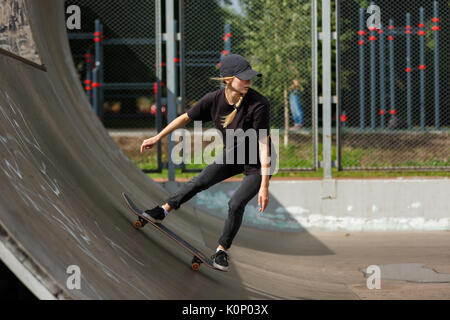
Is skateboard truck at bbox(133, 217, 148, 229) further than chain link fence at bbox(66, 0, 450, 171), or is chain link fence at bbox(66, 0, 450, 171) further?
chain link fence at bbox(66, 0, 450, 171)

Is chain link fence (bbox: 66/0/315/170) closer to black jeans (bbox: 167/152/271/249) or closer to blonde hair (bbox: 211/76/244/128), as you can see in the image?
black jeans (bbox: 167/152/271/249)

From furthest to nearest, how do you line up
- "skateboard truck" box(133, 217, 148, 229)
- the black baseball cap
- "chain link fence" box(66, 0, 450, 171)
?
"chain link fence" box(66, 0, 450, 171) → "skateboard truck" box(133, 217, 148, 229) → the black baseball cap

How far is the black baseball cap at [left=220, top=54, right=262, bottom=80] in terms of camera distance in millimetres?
4641

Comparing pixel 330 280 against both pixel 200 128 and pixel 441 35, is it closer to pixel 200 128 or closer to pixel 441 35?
pixel 200 128

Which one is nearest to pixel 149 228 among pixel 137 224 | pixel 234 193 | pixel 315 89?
pixel 137 224

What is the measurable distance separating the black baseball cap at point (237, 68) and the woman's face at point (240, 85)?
5cm

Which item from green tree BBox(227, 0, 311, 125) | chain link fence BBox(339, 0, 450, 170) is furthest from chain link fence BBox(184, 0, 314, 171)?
chain link fence BBox(339, 0, 450, 170)

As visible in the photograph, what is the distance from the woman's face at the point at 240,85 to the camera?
4668 millimetres

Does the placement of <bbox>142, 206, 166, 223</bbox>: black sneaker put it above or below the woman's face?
below

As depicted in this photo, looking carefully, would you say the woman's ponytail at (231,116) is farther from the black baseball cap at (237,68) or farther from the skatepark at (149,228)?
the skatepark at (149,228)

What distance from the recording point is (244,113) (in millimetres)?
4727

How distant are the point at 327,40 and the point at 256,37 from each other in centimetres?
191

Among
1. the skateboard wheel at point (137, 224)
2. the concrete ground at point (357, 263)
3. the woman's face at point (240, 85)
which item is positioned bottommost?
the concrete ground at point (357, 263)

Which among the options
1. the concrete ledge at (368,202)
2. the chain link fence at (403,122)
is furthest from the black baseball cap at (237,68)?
the chain link fence at (403,122)
